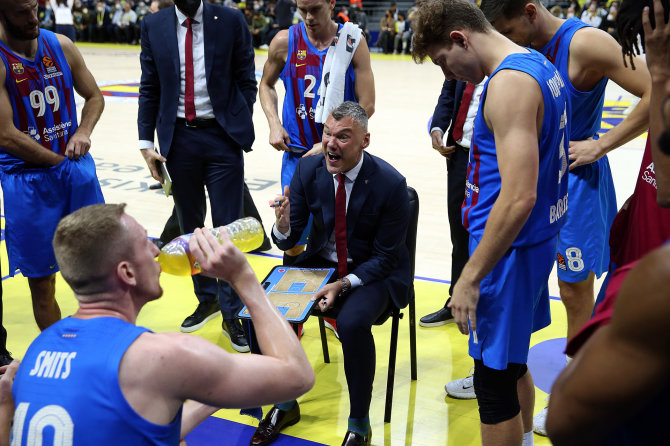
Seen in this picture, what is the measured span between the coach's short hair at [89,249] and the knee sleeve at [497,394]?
1409 mm

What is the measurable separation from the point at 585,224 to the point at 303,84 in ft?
6.64

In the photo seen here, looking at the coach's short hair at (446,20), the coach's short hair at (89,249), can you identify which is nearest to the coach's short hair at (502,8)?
the coach's short hair at (446,20)

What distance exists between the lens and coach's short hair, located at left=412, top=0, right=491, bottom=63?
7.94 ft

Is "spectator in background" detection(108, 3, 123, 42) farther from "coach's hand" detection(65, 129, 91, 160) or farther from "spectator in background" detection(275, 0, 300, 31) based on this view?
"coach's hand" detection(65, 129, 91, 160)

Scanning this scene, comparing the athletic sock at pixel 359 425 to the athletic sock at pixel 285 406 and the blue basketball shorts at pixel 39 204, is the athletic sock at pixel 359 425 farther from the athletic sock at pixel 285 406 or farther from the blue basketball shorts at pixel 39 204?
the blue basketball shorts at pixel 39 204

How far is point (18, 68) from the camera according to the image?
3604 mm

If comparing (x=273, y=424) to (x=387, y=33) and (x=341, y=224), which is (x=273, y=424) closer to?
(x=341, y=224)

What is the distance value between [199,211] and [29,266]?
42.4 inches

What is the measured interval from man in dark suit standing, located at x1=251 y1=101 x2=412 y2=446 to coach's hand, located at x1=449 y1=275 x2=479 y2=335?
2.91ft

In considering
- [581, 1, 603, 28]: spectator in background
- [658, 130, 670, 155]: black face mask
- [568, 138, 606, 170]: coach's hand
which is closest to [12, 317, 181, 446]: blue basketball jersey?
[658, 130, 670, 155]: black face mask

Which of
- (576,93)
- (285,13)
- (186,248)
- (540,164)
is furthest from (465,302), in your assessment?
(285,13)

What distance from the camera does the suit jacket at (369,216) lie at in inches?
138

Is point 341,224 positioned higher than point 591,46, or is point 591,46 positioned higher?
point 591,46

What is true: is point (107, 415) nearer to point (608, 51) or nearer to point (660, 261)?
point (660, 261)
